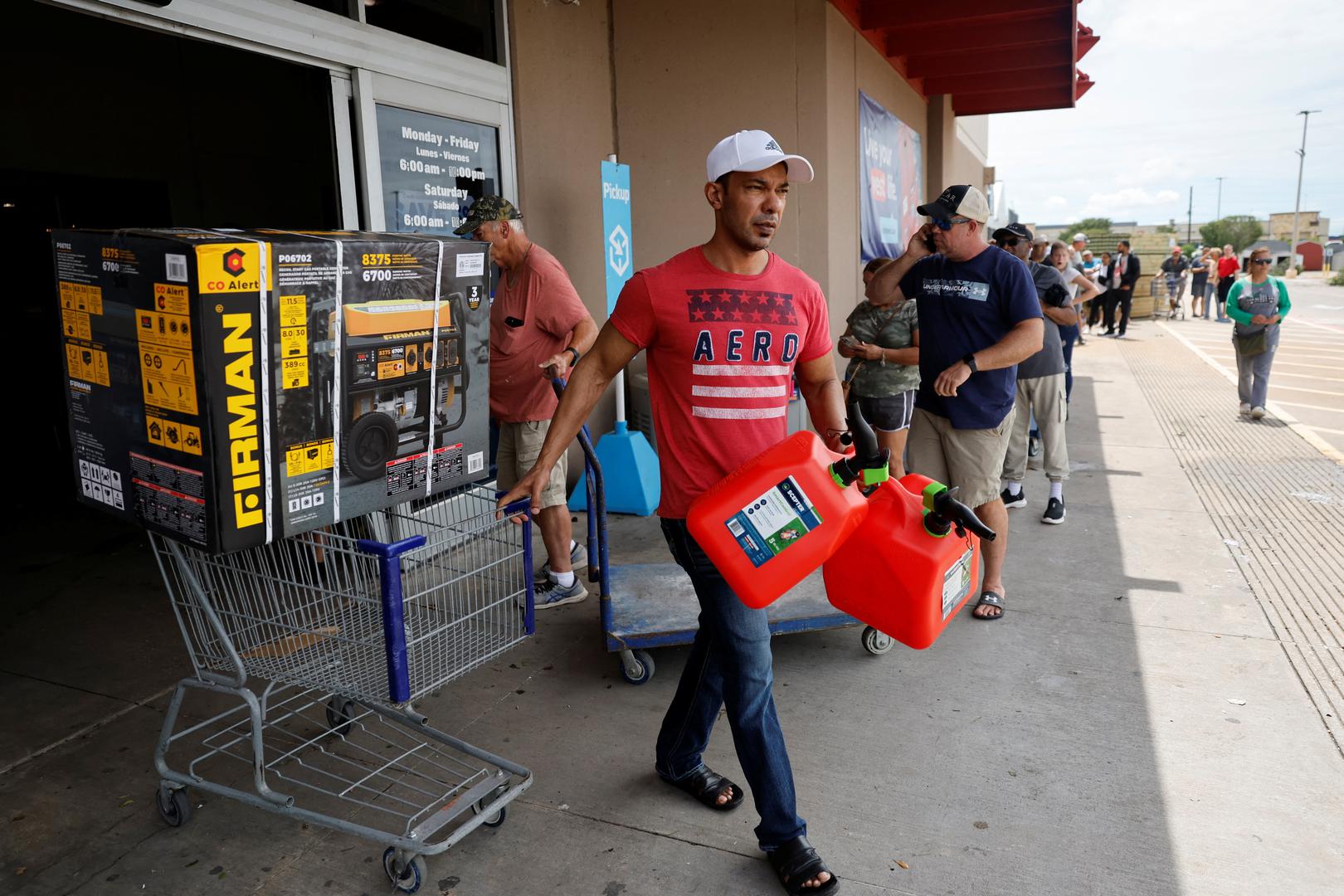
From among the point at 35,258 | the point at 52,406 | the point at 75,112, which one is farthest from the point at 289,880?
the point at 75,112

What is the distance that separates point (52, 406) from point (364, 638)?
24.5 feet

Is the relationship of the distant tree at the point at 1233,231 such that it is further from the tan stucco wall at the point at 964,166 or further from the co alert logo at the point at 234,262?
the co alert logo at the point at 234,262

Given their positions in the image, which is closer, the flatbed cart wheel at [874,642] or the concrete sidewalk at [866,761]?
the concrete sidewalk at [866,761]

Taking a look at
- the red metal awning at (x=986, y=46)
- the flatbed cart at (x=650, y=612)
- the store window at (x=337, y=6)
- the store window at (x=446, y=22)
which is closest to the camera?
the flatbed cart at (x=650, y=612)

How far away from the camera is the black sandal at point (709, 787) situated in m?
3.02

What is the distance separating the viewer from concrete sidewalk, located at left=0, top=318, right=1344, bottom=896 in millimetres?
2736

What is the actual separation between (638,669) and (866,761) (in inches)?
40.3

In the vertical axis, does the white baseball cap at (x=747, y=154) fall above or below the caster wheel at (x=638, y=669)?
above

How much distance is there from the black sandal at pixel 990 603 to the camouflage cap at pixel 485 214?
3.03m

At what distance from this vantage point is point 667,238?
24.7ft

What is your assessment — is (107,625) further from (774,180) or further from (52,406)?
(52,406)

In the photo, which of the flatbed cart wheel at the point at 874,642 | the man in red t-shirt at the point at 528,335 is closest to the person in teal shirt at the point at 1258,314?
the flatbed cart wheel at the point at 874,642

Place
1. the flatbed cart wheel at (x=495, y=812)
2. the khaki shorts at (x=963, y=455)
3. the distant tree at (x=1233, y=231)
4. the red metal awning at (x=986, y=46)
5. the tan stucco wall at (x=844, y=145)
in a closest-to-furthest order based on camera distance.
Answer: the flatbed cart wheel at (x=495, y=812), the khaki shorts at (x=963, y=455), the tan stucco wall at (x=844, y=145), the red metal awning at (x=986, y=46), the distant tree at (x=1233, y=231)

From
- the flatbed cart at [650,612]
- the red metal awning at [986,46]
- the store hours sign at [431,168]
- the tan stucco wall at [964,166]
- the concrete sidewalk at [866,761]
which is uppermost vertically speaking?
the red metal awning at [986,46]
